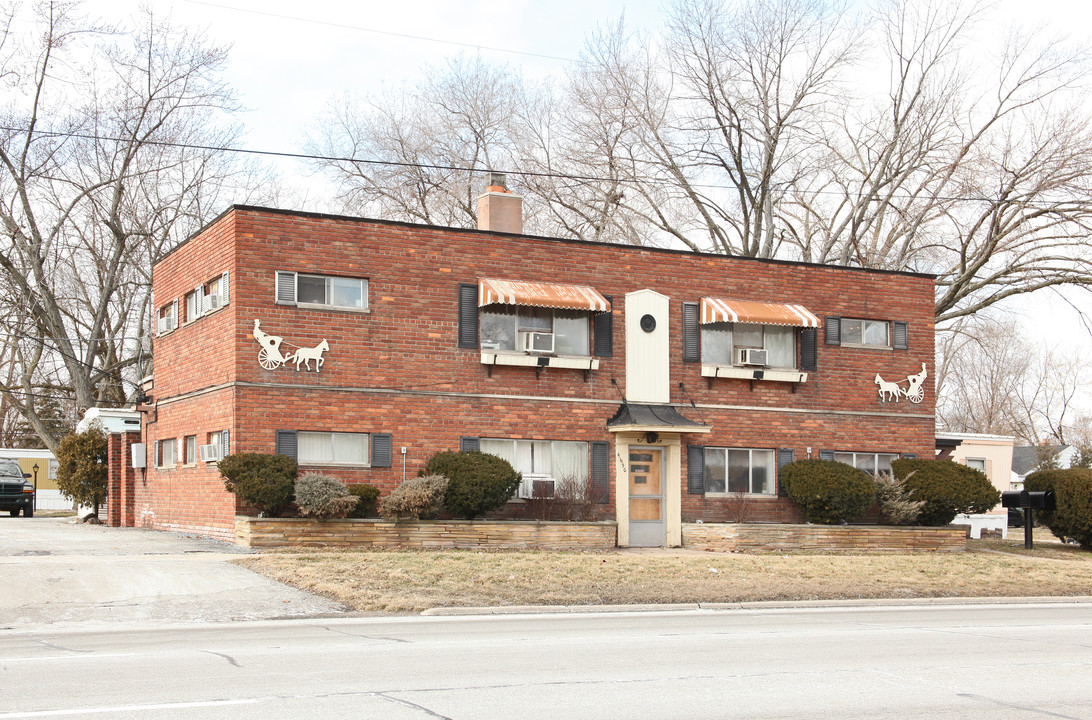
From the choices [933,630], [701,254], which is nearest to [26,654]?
[933,630]

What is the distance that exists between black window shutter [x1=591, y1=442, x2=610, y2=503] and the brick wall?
0.27 m

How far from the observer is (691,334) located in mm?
26391

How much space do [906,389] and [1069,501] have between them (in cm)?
456

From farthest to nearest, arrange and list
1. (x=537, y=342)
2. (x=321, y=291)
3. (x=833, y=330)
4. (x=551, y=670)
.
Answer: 1. (x=833, y=330)
2. (x=537, y=342)
3. (x=321, y=291)
4. (x=551, y=670)

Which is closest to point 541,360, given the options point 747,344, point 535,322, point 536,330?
point 536,330

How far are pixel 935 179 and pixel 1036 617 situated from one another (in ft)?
87.4

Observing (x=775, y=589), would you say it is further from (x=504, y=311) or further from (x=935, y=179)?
(x=935, y=179)

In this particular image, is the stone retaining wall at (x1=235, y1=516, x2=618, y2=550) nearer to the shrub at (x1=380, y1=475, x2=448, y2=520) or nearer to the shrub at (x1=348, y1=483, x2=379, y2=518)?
the shrub at (x1=380, y1=475, x2=448, y2=520)

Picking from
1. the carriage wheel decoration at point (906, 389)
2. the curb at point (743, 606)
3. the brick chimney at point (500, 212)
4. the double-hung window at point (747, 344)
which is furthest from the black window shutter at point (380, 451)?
the carriage wheel decoration at point (906, 389)

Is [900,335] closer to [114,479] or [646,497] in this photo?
[646,497]

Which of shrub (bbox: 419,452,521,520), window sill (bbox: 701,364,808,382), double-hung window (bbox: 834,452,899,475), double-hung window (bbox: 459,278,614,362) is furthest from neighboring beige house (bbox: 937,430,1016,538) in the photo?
shrub (bbox: 419,452,521,520)

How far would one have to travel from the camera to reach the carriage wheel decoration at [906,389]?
28.2 m

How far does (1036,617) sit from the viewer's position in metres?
15.7

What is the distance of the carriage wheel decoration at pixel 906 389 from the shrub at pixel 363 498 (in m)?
13.2
